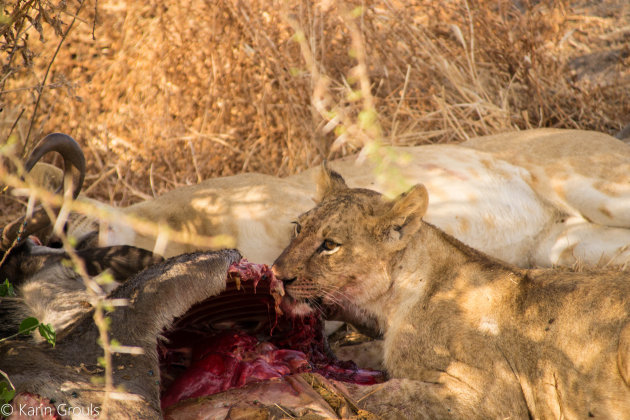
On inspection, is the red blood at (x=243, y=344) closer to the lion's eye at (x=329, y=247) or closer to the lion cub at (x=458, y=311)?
the lion cub at (x=458, y=311)

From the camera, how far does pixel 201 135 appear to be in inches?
252

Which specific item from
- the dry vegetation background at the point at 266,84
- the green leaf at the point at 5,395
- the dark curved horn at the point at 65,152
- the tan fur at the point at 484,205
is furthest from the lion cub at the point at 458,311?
the dry vegetation background at the point at 266,84

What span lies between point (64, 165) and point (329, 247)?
129cm

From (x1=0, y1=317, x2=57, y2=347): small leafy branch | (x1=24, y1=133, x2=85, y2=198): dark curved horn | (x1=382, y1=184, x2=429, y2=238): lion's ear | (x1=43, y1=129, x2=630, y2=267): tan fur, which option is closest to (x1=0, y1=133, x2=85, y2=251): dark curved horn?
(x1=24, y1=133, x2=85, y2=198): dark curved horn

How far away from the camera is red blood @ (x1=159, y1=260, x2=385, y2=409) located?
3.04 metres

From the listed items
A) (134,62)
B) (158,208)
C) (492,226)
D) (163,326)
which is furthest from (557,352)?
(134,62)

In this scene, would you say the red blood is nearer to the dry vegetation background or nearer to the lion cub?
the lion cub

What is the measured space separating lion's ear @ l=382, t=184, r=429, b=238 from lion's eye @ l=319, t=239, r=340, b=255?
0.25 m

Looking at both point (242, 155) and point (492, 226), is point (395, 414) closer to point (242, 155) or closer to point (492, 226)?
point (492, 226)

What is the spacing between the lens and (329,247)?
329cm

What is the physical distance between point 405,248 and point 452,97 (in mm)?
3652

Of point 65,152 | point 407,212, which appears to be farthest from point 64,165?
point 407,212

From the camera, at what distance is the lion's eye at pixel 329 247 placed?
3281mm

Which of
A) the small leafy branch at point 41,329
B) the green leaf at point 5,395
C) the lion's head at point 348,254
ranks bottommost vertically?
the lion's head at point 348,254
